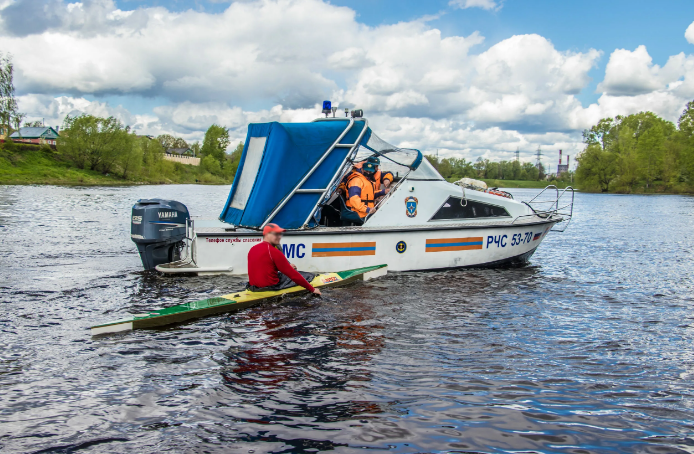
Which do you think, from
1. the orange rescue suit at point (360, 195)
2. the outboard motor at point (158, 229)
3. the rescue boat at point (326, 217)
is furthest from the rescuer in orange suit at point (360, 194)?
the outboard motor at point (158, 229)

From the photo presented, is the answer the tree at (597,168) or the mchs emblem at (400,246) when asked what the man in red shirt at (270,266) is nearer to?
the mchs emblem at (400,246)

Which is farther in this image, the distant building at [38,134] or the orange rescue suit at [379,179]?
the distant building at [38,134]

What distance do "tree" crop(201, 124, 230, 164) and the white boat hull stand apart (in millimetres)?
116146

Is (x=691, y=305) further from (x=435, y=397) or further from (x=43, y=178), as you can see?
(x=43, y=178)

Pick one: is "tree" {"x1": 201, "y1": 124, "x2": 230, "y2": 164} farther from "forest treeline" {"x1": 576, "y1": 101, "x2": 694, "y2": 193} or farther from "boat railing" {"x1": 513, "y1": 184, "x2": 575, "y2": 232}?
"boat railing" {"x1": 513, "y1": 184, "x2": 575, "y2": 232}

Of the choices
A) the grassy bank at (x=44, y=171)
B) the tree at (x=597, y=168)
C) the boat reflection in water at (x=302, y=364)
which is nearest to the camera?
the boat reflection in water at (x=302, y=364)

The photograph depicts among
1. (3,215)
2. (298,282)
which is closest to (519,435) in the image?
(298,282)

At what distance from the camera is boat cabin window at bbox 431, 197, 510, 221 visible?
38.0ft

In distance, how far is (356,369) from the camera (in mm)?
6180

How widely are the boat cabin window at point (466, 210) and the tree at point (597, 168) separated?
7920cm

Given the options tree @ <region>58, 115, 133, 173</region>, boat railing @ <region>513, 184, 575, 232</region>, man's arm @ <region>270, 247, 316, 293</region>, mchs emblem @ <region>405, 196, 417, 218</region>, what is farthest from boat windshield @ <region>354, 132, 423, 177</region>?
tree @ <region>58, 115, 133, 173</region>

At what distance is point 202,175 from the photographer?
105000mm

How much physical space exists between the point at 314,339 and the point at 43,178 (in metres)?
66.7

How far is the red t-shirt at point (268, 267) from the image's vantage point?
28.7ft
